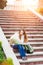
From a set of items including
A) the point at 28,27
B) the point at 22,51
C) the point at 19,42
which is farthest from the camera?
the point at 28,27

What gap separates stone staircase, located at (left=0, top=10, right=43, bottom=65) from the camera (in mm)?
4418

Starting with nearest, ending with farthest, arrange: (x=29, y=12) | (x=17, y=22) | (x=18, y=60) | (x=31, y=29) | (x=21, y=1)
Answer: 1. (x=18, y=60)
2. (x=31, y=29)
3. (x=17, y=22)
4. (x=29, y=12)
5. (x=21, y=1)

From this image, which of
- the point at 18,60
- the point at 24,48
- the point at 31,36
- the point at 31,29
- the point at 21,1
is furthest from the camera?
the point at 21,1

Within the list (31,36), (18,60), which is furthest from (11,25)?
(18,60)

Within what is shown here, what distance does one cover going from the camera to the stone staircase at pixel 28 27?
4418 mm

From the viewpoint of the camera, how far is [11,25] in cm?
621

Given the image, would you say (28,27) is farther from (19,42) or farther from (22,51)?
(22,51)

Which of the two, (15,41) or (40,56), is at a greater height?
(15,41)

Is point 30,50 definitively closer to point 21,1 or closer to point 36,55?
point 36,55

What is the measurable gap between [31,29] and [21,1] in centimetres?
476

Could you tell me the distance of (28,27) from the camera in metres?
6.19

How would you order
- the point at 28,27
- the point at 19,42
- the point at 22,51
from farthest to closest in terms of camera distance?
1. the point at 28,27
2. the point at 19,42
3. the point at 22,51

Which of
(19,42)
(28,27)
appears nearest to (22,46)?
(19,42)

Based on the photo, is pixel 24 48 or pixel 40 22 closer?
pixel 24 48
